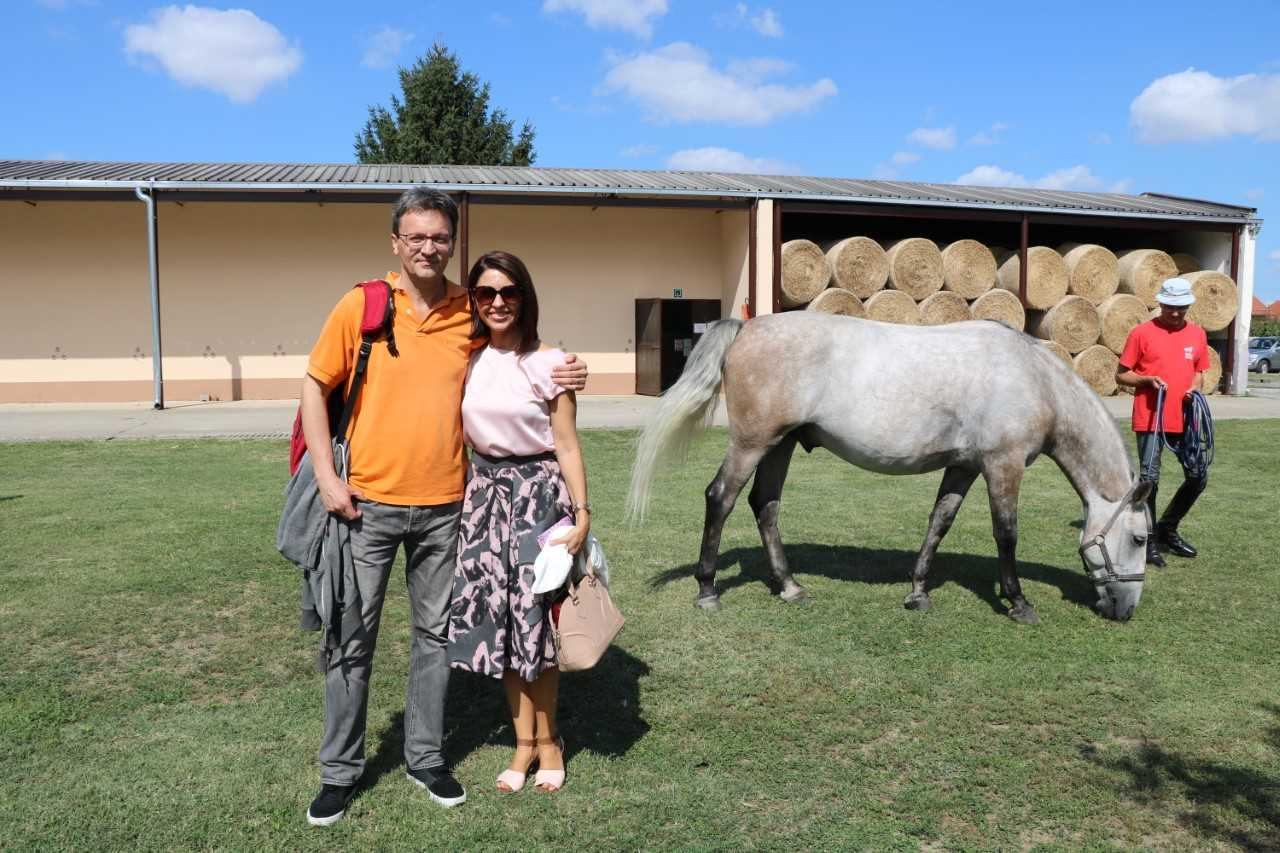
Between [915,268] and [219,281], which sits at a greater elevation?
[915,268]

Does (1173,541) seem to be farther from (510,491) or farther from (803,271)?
(803,271)

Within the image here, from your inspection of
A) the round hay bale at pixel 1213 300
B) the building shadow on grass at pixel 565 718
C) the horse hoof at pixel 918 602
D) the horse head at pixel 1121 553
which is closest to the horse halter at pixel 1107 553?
the horse head at pixel 1121 553

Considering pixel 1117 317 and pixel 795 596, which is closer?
pixel 795 596

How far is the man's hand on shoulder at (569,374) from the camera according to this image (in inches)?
109

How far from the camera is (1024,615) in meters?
4.66

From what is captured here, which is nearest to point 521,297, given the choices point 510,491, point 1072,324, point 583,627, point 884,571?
point 510,491

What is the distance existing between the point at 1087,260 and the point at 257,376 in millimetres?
15136

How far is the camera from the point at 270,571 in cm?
543

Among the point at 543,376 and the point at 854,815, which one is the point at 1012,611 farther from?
the point at 543,376

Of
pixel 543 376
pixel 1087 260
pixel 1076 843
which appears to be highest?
pixel 1087 260

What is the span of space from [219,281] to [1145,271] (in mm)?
16794

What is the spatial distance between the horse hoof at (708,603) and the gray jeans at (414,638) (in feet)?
7.04

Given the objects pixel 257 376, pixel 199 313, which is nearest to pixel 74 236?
pixel 199 313

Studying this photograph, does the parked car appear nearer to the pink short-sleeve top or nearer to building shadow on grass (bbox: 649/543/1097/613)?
building shadow on grass (bbox: 649/543/1097/613)
